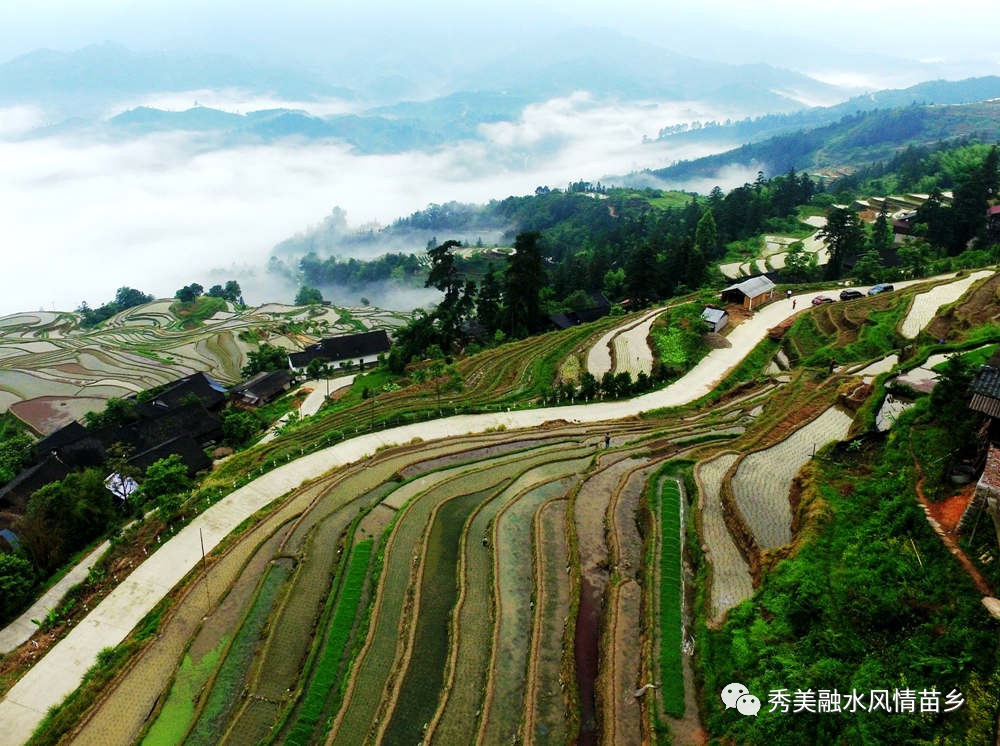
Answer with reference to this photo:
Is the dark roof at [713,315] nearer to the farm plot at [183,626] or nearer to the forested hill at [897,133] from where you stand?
the farm plot at [183,626]

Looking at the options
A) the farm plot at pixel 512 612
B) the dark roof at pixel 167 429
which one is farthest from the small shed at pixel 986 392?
the dark roof at pixel 167 429

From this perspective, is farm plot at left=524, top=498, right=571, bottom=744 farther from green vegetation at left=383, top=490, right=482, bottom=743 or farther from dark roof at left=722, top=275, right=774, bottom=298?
dark roof at left=722, top=275, right=774, bottom=298

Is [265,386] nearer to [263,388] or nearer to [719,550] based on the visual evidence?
[263,388]

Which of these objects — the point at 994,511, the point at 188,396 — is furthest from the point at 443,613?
the point at 188,396

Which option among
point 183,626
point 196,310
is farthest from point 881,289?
point 196,310

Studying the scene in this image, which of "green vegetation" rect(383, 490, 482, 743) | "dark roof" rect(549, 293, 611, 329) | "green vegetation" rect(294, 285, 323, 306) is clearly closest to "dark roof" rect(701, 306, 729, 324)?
"dark roof" rect(549, 293, 611, 329)

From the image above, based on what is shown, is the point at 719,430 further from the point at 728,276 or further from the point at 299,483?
the point at 728,276
